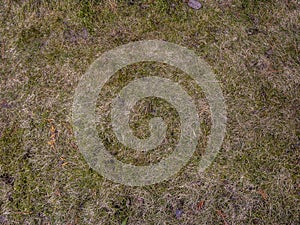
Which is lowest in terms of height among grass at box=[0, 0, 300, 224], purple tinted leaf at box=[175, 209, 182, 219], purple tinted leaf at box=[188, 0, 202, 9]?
purple tinted leaf at box=[175, 209, 182, 219]

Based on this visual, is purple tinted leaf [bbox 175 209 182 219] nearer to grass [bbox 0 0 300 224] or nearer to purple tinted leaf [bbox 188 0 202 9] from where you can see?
grass [bbox 0 0 300 224]

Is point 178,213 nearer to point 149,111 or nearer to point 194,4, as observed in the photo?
point 149,111

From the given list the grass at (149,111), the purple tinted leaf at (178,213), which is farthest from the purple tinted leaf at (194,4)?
the purple tinted leaf at (178,213)

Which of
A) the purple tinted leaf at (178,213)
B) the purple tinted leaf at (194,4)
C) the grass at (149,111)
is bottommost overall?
the purple tinted leaf at (178,213)

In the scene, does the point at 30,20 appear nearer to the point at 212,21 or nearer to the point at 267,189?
the point at 212,21

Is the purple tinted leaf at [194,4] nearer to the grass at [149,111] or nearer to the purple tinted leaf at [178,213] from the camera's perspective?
the grass at [149,111]

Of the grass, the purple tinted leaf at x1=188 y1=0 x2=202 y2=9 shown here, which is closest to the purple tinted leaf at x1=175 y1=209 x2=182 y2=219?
the grass

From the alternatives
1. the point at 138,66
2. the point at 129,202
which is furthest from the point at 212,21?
the point at 129,202

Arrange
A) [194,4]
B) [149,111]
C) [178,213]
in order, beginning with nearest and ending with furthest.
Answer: [178,213], [149,111], [194,4]

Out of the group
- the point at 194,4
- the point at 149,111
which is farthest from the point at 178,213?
the point at 194,4
